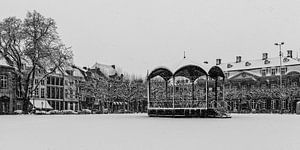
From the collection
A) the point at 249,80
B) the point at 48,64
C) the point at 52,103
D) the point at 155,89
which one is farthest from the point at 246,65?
the point at 48,64

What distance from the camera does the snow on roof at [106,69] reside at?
361ft

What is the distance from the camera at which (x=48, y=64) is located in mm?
53250

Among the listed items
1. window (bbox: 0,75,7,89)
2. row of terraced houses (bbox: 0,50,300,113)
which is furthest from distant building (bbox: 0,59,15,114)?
row of terraced houses (bbox: 0,50,300,113)

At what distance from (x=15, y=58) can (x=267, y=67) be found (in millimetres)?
53309

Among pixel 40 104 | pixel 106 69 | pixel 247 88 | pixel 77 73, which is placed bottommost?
pixel 40 104

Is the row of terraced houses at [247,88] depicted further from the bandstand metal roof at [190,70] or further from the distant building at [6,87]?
the bandstand metal roof at [190,70]

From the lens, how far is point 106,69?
112250 millimetres

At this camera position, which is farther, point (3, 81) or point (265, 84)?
point (265, 84)

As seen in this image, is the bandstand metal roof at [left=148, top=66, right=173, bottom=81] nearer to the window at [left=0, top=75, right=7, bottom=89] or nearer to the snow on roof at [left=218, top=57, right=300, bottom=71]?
the window at [left=0, top=75, right=7, bottom=89]

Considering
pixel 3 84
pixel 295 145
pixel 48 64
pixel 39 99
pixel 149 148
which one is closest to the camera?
pixel 149 148

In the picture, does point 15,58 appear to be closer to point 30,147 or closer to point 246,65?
Result: point 30,147

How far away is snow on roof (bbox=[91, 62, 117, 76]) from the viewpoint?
4330 inches

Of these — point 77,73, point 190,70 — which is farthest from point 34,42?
point 77,73

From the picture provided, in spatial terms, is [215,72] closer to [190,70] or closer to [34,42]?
[190,70]
